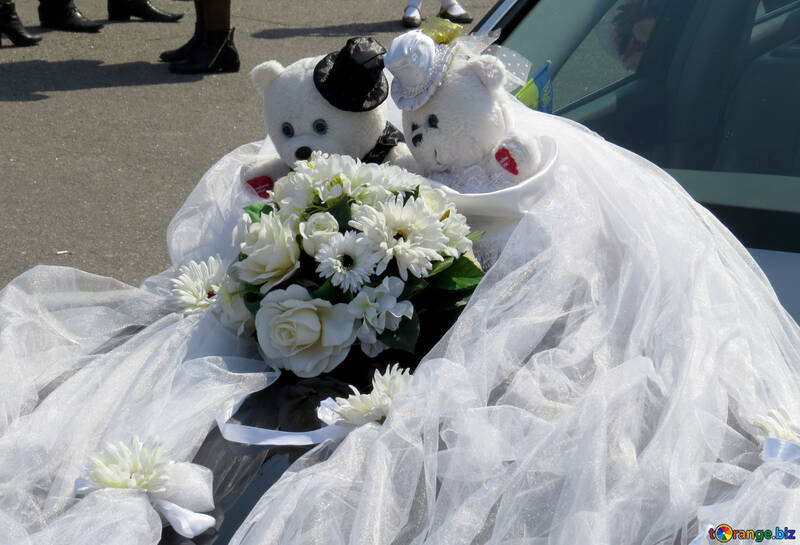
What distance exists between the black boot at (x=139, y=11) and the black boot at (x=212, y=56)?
1267mm

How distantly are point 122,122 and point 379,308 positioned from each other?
452 cm

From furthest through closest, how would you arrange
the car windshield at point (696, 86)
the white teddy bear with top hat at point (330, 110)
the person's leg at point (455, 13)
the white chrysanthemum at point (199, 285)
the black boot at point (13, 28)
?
the person's leg at point (455, 13) → the black boot at point (13, 28) → the car windshield at point (696, 86) → the white teddy bear with top hat at point (330, 110) → the white chrysanthemum at point (199, 285)

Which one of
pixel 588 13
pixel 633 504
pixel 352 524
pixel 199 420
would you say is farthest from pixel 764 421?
pixel 588 13

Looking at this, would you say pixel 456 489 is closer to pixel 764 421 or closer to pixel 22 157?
pixel 764 421

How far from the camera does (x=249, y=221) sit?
5.60 feet

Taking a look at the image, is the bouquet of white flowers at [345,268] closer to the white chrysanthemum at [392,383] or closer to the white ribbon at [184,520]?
the white chrysanthemum at [392,383]

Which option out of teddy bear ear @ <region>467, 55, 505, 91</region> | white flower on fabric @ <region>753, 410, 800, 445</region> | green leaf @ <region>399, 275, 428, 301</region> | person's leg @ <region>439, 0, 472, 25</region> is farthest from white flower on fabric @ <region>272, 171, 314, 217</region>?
person's leg @ <region>439, 0, 472, 25</region>

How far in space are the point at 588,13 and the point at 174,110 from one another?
3806 mm

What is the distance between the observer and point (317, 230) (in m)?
1.64

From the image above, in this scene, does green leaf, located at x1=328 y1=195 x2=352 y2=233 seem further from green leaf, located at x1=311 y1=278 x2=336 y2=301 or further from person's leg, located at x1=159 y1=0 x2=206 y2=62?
person's leg, located at x1=159 y1=0 x2=206 y2=62

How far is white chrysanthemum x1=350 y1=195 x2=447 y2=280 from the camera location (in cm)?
158

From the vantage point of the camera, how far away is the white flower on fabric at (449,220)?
1639 millimetres

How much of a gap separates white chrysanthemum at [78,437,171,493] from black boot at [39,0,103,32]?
663cm

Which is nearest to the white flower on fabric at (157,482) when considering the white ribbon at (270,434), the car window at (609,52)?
the white ribbon at (270,434)
